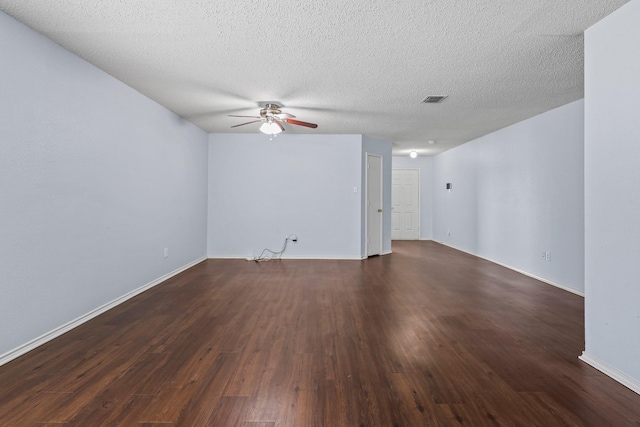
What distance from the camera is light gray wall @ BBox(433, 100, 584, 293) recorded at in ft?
12.5

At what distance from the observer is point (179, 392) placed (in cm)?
→ 175

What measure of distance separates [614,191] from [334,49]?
221cm

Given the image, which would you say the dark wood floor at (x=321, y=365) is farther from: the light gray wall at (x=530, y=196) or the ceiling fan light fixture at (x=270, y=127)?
the ceiling fan light fixture at (x=270, y=127)

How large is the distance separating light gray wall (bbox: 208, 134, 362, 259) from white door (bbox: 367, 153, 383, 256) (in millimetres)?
362

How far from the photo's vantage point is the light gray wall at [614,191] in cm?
181

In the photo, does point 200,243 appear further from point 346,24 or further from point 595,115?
point 595,115

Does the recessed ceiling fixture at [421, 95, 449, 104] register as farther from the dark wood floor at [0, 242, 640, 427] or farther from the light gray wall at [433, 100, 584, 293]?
the dark wood floor at [0, 242, 640, 427]

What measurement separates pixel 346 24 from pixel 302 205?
393 centimetres

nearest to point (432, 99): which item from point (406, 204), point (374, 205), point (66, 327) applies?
point (374, 205)

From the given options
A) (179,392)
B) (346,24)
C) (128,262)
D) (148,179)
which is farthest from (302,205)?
(179,392)

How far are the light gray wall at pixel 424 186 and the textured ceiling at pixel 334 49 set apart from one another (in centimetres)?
448

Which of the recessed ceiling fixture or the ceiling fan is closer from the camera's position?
the recessed ceiling fixture

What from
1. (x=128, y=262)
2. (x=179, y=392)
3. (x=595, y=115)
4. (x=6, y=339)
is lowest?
(x=179, y=392)

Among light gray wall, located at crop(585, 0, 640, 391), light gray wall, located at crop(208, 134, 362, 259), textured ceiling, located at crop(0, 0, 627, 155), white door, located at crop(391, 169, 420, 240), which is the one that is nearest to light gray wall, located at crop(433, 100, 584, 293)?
textured ceiling, located at crop(0, 0, 627, 155)
